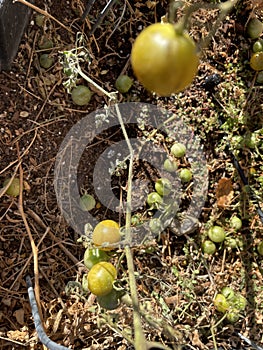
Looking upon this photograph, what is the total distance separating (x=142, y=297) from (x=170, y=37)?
1.32 meters

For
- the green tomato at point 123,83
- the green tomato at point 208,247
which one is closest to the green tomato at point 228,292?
the green tomato at point 208,247

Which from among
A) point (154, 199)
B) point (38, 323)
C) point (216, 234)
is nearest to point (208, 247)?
point (216, 234)

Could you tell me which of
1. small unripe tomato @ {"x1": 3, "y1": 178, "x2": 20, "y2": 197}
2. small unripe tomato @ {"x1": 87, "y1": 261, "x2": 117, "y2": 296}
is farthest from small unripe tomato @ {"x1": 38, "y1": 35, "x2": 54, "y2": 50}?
small unripe tomato @ {"x1": 87, "y1": 261, "x2": 117, "y2": 296}

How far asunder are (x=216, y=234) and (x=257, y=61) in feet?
2.16

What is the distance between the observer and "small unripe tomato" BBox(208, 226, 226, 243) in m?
1.96

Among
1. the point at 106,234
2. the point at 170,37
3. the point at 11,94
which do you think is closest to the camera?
the point at 170,37

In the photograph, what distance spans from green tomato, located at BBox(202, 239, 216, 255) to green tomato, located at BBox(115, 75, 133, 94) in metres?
0.63

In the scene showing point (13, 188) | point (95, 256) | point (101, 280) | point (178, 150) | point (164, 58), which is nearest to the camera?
point (164, 58)

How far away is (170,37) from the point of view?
2.55ft

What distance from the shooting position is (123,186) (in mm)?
1968

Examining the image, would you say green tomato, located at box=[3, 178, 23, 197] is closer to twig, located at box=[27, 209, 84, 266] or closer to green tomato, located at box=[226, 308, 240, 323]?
twig, located at box=[27, 209, 84, 266]

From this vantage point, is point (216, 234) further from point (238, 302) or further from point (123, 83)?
point (123, 83)

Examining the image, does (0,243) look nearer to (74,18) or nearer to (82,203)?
(82,203)

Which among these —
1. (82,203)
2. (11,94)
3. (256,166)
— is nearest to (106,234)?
(82,203)
